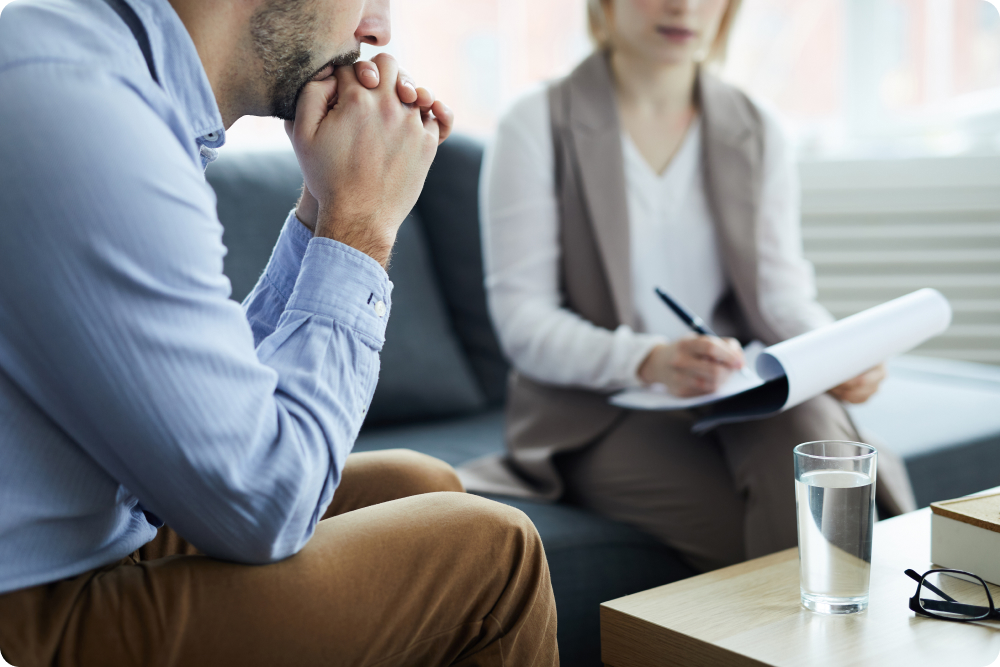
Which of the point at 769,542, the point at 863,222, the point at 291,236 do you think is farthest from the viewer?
the point at 863,222

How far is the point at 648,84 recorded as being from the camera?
165cm

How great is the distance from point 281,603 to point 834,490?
1.48 ft

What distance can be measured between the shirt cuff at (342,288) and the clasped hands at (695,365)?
65 cm

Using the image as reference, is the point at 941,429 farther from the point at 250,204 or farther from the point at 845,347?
the point at 250,204

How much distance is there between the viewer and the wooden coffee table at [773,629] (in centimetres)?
74

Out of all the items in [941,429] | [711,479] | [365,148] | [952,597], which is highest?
[365,148]

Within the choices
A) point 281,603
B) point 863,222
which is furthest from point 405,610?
point 863,222

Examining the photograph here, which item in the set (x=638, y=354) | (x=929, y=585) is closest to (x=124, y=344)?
(x=929, y=585)

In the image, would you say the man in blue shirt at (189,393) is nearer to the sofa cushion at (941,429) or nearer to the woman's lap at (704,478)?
the woman's lap at (704,478)

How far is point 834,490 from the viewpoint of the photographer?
0.80 m

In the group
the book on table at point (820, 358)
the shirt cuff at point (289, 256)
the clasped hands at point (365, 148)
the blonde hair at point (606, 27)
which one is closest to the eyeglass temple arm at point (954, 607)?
the book on table at point (820, 358)

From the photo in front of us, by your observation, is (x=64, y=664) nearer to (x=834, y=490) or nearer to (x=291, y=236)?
(x=291, y=236)

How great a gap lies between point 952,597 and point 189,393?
67 centimetres

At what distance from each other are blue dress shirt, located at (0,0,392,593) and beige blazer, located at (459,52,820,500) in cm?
80
